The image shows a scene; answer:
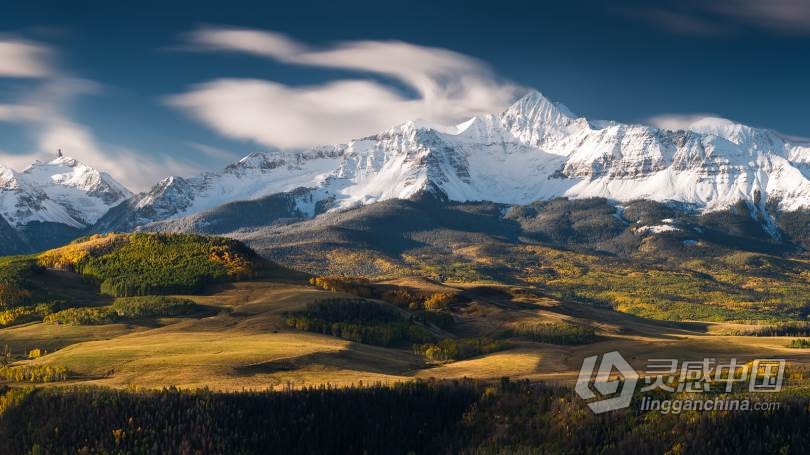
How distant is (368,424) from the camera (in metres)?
50.3

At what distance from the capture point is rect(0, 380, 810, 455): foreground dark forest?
44656 mm

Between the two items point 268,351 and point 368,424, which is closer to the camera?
point 368,424

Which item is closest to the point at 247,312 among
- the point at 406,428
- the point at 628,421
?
the point at 406,428

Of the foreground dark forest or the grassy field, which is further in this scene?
the grassy field

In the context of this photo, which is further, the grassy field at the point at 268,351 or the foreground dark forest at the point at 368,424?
the grassy field at the point at 268,351

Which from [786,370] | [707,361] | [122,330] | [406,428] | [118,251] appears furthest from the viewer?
[118,251]

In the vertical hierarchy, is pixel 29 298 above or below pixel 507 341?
above

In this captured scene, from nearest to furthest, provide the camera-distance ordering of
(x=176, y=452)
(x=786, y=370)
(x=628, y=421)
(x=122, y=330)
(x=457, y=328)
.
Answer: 1. (x=176, y=452)
2. (x=628, y=421)
3. (x=786, y=370)
4. (x=122, y=330)
5. (x=457, y=328)

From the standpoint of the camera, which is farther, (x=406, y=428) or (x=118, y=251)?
(x=118, y=251)

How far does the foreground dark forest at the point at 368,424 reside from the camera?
44656 mm

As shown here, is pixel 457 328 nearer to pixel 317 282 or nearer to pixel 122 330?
pixel 317 282

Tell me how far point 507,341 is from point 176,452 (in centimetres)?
7729

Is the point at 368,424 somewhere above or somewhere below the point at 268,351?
below

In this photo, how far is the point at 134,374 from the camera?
69188 mm
